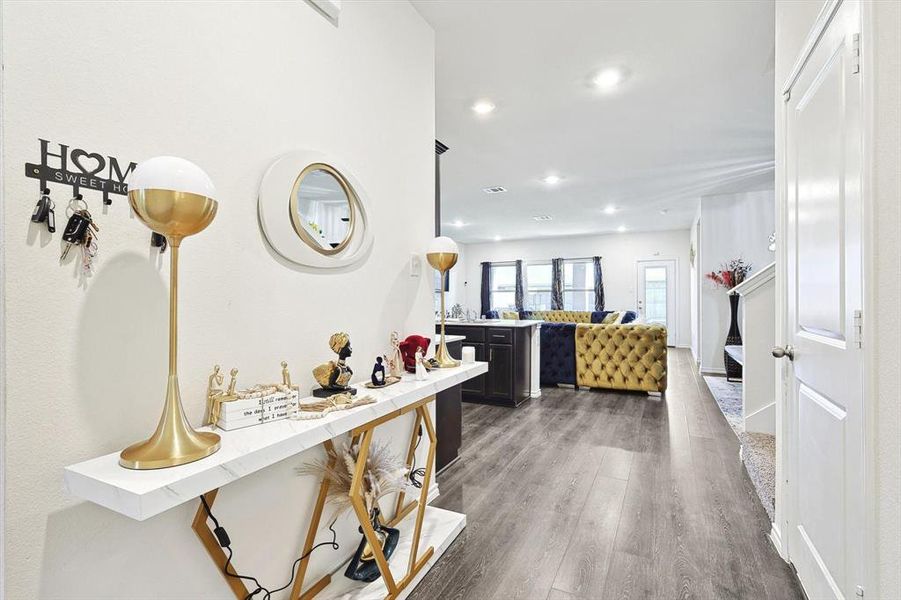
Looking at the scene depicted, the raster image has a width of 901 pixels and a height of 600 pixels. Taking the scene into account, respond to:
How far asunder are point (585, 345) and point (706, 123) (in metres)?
2.68

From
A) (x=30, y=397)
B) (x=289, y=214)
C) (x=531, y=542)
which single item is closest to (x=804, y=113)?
(x=289, y=214)

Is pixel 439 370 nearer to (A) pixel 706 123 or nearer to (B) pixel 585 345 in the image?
(A) pixel 706 123

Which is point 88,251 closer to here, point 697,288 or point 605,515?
point 605,515

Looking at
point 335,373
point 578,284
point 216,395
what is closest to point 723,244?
point 578,284

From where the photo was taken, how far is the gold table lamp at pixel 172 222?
0.90 m

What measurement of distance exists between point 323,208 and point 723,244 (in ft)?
20.4

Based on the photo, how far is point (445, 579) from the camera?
1746 millimetres

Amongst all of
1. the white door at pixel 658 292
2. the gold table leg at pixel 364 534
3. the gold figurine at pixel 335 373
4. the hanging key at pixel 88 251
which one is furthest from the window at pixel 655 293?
the hanging key at pixel 88 251

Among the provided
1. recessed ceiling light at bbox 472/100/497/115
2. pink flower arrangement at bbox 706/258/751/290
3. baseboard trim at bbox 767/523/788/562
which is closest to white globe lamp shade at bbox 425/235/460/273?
recessed ceiling light at bbox 472/100/497/115

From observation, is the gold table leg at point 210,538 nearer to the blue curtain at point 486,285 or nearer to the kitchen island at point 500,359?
the kitchen island at point 500,359

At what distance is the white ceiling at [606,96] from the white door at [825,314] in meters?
0.94

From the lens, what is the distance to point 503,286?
36.4 ft

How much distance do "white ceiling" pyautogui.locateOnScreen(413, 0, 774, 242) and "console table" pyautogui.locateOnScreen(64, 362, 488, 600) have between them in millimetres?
1937

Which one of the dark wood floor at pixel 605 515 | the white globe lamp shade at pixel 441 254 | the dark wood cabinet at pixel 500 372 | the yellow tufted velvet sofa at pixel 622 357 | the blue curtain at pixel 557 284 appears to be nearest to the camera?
the dark wood floor at pixel 605 515
